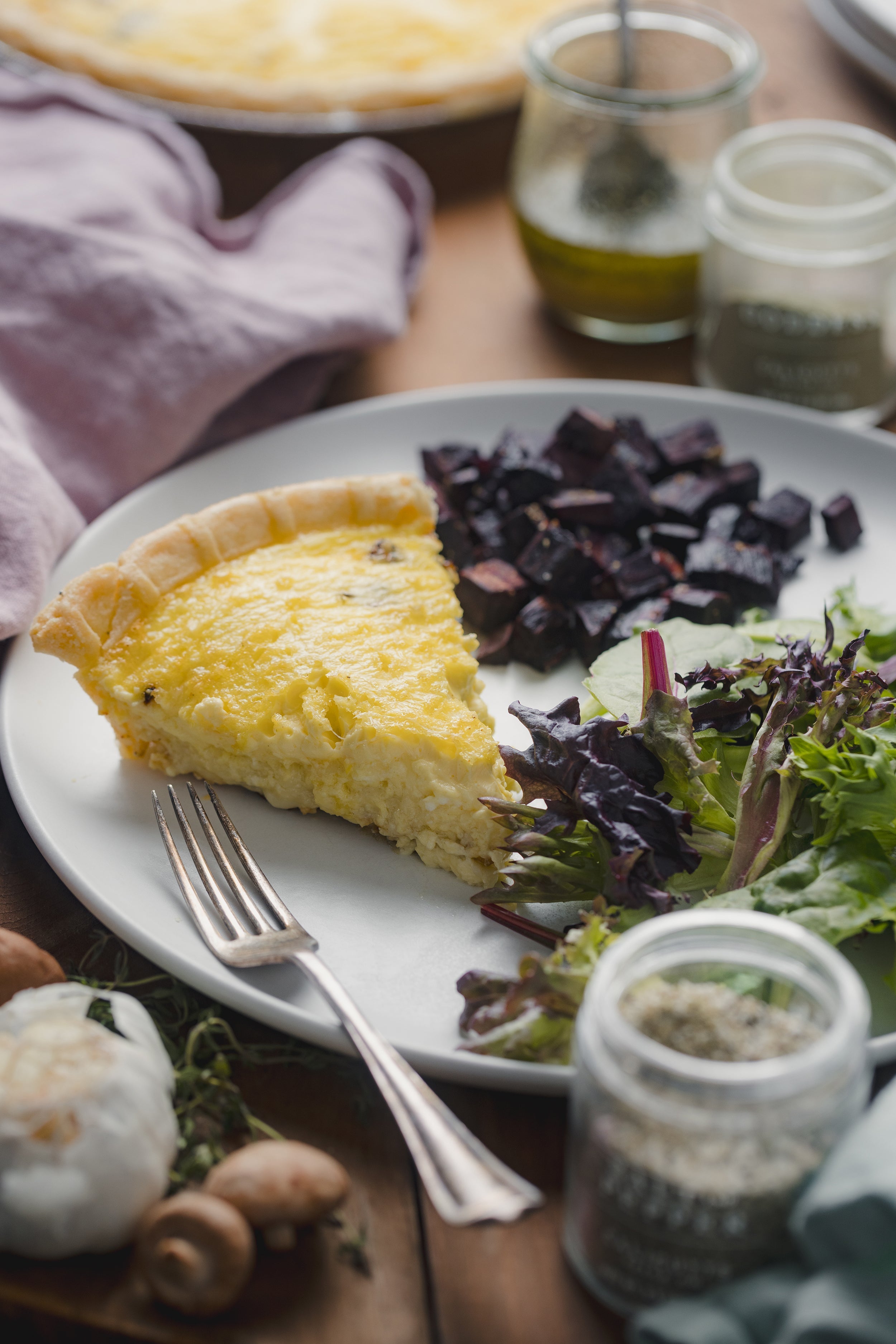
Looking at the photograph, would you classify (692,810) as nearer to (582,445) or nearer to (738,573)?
(738,573)

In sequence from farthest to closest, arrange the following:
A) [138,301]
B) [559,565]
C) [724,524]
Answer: [138,301], [724,524], [559,565]

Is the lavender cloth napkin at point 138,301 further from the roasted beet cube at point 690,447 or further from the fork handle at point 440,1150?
→ the fork handle at point 440,1150

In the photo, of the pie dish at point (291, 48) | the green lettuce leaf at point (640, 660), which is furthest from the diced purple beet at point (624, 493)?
the pie dish at point (291, 48)

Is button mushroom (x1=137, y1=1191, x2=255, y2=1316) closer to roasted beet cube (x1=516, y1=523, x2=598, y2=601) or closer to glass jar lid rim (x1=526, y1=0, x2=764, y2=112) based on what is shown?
roasted beet cube (x1=516, y1=523, x2=598, y2=601)

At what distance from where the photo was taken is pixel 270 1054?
7.93 feet

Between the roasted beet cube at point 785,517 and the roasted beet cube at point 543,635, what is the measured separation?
28.2 inches

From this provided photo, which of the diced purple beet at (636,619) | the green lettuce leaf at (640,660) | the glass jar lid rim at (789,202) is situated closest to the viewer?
the green lettuce leaf at (640,660)

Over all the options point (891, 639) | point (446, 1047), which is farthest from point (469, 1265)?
point (891, 639)

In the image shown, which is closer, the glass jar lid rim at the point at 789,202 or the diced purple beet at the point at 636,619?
the diced purple beet at the point at 636,619

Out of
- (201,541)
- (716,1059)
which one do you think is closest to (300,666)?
(201,541)

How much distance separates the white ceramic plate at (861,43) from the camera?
5723 mm

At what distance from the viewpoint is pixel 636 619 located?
3.50 meters

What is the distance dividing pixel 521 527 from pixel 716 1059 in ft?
7.07

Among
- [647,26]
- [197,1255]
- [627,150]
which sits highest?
[647,26]
